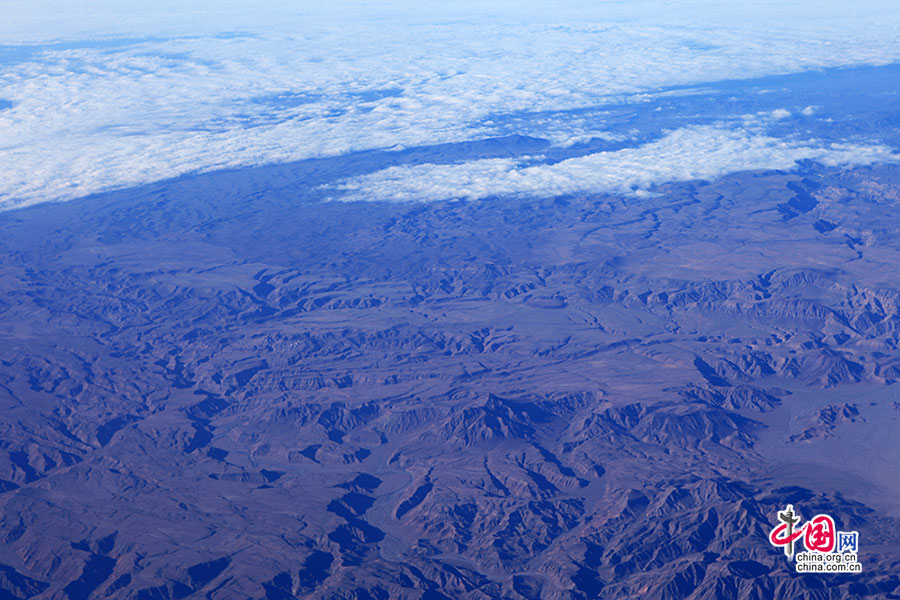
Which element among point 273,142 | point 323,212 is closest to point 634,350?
point 323,212

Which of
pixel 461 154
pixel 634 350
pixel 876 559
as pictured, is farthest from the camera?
pixel 461 154

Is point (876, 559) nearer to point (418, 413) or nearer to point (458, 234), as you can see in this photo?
point (418, 413)

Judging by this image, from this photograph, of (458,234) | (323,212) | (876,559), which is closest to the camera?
(876,559)

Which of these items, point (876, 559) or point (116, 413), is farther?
point (116, 413)

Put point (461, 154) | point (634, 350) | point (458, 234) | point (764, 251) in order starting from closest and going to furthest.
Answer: point (634, 350)
point (764, 251)
point (458, 234)
point (461, 154)

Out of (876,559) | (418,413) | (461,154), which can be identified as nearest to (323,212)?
(461,154)

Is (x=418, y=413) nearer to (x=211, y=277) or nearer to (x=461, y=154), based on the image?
(x=211, y=277)
